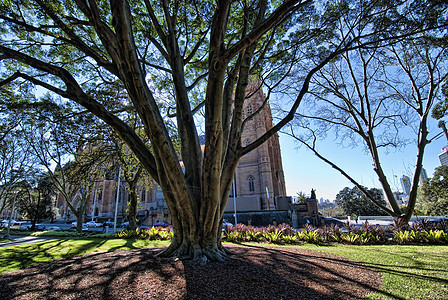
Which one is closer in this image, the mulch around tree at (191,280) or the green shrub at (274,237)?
the mulch around tree at (191,280)

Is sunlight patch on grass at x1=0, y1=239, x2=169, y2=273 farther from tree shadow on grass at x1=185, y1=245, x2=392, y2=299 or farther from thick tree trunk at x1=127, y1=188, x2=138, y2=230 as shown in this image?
tree shadow on grass at x1=185, y1=245, x2=392, y2=299

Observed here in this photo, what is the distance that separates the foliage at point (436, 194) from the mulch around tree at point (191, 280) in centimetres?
4082

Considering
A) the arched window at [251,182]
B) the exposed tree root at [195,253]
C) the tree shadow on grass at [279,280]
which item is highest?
the arched window at [251,182]

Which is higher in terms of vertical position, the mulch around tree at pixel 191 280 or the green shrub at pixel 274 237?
the mulch around tree at pixel 191 280

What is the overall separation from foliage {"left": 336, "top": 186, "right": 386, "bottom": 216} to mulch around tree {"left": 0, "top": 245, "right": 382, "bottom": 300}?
4177 centimetres

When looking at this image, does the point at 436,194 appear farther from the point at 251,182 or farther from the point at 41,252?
the point at 41,252

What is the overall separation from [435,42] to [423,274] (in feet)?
28.2

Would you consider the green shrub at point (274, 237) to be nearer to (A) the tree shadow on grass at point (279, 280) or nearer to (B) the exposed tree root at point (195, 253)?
(A) the tree shadow on grass at point (279, 280)

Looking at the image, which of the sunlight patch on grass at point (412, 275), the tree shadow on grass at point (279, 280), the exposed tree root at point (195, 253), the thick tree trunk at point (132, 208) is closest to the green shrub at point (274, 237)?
the sunlight patch on grass at point (412, 275)

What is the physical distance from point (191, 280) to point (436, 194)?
45.7 m

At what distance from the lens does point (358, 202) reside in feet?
142

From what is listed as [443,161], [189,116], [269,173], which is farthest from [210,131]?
[443,161]

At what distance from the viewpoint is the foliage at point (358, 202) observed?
41031 mm

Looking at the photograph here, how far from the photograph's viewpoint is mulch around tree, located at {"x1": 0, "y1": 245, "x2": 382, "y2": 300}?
11.8 ft
